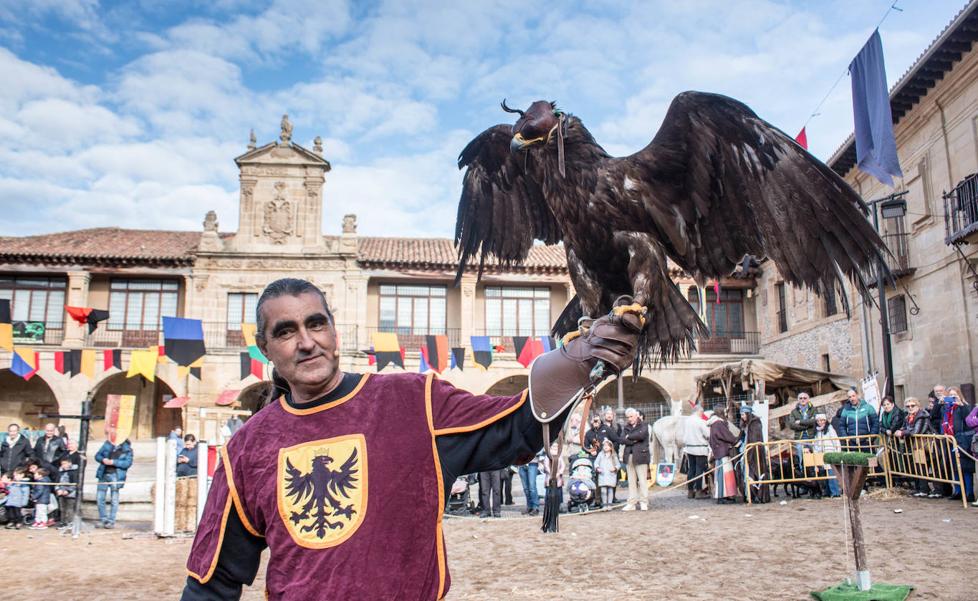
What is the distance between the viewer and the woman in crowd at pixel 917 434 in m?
9.84

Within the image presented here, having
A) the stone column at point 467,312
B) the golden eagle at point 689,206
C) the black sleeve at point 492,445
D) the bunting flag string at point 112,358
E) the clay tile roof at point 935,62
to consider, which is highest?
the clay tile roof at point 935,62

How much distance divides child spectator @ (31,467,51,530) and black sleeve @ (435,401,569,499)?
10390mm

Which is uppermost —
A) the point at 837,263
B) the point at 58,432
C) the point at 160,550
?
the point at 837,263

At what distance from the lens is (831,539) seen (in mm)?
7242

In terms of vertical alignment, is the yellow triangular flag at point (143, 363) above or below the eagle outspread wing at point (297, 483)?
above

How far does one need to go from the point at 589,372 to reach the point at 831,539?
7010 millimetres

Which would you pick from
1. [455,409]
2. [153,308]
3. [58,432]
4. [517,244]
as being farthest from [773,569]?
[153,308]

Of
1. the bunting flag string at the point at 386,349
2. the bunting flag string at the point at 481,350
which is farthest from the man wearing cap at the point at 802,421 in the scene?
the bunting flag string at the point at 386,349

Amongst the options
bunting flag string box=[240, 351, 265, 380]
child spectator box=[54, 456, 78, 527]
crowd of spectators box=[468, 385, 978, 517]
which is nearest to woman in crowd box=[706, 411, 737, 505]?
crowd of spectators box=[468, 385, 978, 517]

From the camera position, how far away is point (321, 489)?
1.68m

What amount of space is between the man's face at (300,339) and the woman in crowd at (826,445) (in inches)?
413

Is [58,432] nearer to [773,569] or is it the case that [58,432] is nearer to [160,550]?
[160,550]

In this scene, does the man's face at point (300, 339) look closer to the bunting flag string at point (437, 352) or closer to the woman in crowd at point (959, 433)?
the woman in crowd at point (959, 433)

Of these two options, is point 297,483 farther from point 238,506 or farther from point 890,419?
point 890,419
